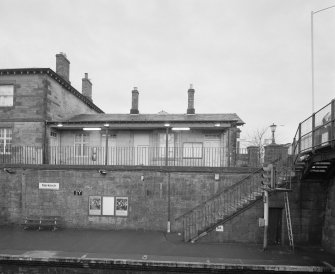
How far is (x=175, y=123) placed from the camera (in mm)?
14727

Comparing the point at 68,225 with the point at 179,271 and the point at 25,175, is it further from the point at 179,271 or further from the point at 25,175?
the point at 179,271

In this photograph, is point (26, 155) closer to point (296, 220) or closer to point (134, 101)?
point (134, 101)

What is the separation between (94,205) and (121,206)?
134 cm

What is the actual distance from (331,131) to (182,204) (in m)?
7.13

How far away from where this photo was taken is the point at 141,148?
1645 centimetres

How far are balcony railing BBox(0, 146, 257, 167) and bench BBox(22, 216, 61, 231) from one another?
3498mm

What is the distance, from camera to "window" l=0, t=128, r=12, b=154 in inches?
611

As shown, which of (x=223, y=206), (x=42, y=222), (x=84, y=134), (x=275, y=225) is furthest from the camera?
(x=84, y=134)

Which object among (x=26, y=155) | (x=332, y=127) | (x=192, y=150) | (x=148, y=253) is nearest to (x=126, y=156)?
(x=192, y=150)

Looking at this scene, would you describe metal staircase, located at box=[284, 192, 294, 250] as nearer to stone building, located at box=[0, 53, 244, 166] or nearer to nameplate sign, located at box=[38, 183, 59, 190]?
stone building, located at box=[0, 53, 244, 166]

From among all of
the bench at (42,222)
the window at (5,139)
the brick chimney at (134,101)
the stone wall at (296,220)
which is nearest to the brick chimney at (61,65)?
the brick chimney at (134,101)

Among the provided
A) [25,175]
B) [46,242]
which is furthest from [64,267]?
[25,175]

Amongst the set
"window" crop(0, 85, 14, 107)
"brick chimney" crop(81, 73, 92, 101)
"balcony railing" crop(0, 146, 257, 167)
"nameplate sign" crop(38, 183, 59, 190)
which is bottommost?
"nameplate sign" crop(38, 183, 59, 190)

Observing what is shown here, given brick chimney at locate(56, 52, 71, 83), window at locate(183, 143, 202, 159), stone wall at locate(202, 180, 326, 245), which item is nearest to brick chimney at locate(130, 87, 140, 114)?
brick chimney at locate(56, 52, 71, 83)
